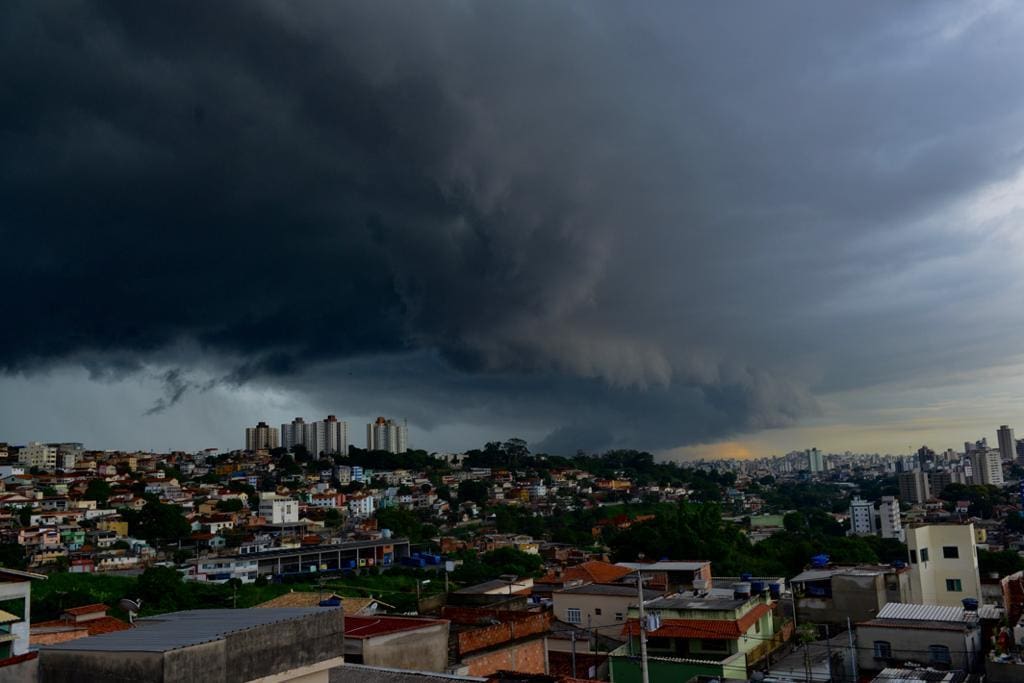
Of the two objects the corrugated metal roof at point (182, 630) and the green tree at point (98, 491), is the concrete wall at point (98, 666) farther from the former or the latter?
the green tree at point (98, 491)

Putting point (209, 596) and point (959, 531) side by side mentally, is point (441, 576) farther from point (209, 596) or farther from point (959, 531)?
point (959, 531)

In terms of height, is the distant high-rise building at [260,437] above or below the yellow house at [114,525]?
above

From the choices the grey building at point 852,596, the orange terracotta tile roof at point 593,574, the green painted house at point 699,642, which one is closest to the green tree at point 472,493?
the orange terracotta tile roof at point 593,574

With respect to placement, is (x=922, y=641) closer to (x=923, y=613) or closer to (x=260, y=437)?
(x=923, y=613)

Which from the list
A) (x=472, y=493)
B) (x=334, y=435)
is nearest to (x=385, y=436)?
(x=334, y=435)

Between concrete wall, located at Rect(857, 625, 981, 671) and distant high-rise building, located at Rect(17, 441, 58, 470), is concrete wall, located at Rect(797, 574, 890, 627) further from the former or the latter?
distant high-rise building, located at Rect(17, 441, 58, 470)

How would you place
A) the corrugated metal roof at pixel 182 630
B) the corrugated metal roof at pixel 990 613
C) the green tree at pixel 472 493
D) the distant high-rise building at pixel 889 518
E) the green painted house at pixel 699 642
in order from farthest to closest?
1. the distant high-rise building at pixel 889 518
2. the green tree at pixel 472 493
3. the corrugated metal roof at pixel 990 613
4. the green painted house at pixel 699 642
5. the corrugated metal roof at pixel 182 630
